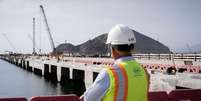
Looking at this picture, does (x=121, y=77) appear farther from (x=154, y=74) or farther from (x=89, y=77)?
(x=89, y=77)

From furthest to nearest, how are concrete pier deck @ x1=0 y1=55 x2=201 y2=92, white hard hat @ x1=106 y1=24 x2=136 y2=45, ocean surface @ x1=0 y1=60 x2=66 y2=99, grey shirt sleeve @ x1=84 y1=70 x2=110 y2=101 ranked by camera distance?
ocean surface @ x1=0 y1=60 x2=66 y2=99
concrete pier deck @ x1=0 y1=55 x2=201 y2=92
white hard hat @ x1=106 y1=24 x2=136 y2=45
grey shirt sleeve @ x1=84 y1=70 x2=110 y2=101

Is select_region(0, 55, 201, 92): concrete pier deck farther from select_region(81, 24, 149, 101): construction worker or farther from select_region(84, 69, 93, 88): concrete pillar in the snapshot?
select_region(81, 24, 149, 101): construction worker

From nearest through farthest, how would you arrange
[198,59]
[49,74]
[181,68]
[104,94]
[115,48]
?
[104,94]
[115,48]
[181,68]
[198,59]
[49,74]

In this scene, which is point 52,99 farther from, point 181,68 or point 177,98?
point 181,68

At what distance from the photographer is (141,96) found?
12.9ft

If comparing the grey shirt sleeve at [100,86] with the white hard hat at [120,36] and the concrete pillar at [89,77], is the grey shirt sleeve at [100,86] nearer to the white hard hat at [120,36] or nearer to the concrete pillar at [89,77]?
the white hard hat at [120,36]

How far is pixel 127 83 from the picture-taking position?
3.76 m

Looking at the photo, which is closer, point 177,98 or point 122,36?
point 122,36

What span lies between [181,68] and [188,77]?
10567 millimetres

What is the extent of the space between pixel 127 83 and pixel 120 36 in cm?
46

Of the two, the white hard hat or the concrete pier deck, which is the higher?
the white hard hat

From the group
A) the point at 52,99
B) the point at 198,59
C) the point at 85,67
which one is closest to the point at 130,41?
the point at 52,99

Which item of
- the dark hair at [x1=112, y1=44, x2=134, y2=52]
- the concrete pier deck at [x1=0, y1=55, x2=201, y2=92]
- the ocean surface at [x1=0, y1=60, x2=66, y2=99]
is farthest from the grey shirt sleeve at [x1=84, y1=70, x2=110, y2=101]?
the ocean surface at [x1=0, y1=60, x2=66, y2=99]

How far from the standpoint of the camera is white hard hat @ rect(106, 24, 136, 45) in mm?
3840
